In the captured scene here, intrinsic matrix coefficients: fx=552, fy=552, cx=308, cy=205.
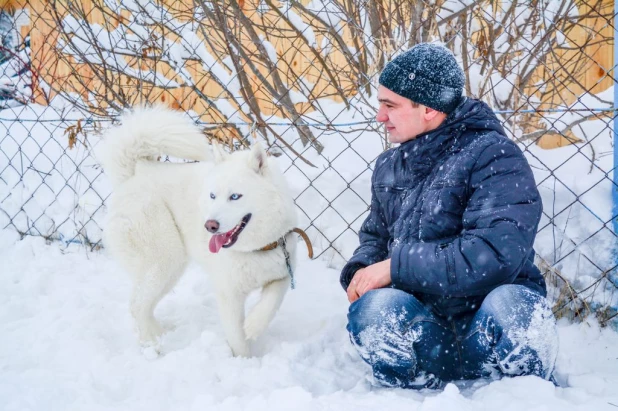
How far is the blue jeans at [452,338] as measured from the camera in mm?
1688

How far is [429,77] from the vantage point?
1.86m

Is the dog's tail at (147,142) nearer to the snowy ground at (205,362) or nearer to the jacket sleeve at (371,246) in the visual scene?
the snowy ground at (205,362)

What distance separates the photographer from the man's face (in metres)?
1.92

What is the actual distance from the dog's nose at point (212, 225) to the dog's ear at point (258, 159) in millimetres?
352

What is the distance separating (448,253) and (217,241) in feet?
3.14

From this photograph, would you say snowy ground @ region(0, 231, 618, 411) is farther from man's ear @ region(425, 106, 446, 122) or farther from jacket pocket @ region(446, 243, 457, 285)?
man's ear @ region(425, 106, 446, 122)

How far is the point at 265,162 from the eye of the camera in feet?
7.85

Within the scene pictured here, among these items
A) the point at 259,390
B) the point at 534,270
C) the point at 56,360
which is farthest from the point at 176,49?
the point at 534,270

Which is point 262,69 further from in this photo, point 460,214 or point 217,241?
point 460,214

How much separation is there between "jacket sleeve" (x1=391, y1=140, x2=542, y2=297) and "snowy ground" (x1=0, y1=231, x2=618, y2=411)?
0.31 m

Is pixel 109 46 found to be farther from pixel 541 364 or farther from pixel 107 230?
pixel 541 364

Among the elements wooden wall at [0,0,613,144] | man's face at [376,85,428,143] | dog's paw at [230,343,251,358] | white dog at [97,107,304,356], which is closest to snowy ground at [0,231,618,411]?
dog's paw at [230,343,251,358]

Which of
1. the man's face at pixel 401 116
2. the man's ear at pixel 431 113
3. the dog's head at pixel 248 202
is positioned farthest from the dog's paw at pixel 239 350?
the man's ear at pixel 431 113

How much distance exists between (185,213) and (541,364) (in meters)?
1.61
